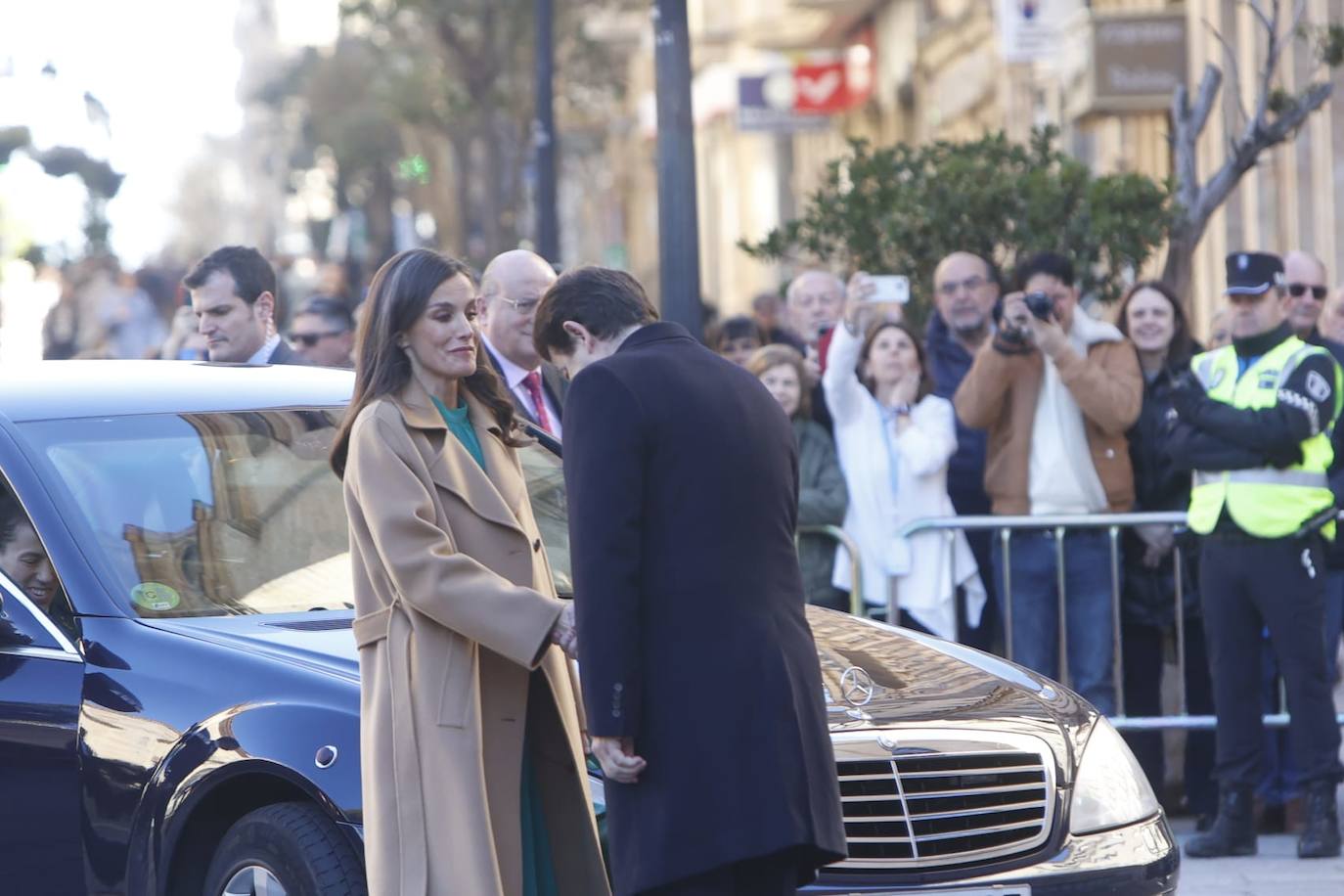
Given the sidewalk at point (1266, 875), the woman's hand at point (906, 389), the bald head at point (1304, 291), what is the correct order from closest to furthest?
1. the sidewalk at point (1266, 875)
2. the woman's hand at point (906, 389)
3. the bald head at point (1304, 291)


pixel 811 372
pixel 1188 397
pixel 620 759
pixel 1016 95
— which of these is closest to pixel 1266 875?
pixel 1188 397

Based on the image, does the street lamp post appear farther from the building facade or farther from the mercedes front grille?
the mercedes front grille

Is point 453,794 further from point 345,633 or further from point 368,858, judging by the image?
point 345,633

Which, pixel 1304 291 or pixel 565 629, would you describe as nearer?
pixel 565 629

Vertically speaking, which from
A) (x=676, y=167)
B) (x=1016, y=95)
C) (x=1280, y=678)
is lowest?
(x=1280, y=678)

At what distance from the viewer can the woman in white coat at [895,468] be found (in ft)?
27.7

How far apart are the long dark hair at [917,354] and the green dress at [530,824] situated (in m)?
4.10

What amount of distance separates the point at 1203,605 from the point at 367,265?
109 ft

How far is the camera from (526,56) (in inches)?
1244

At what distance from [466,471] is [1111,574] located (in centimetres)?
415

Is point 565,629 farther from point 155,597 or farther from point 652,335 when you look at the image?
point 155,597

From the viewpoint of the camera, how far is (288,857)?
496cm

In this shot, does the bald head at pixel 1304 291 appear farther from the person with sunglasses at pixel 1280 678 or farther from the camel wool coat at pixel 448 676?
the camel wool coat at pixel 448 676

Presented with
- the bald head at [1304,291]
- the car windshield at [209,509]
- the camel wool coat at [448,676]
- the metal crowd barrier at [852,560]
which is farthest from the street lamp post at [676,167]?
the camel wool coat at [448,676]
